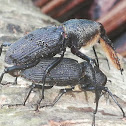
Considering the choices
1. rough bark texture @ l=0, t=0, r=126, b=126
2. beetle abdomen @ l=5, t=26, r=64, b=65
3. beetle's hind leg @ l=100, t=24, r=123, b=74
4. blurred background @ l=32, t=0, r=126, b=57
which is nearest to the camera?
rough bark texture @ l=0, t=0, r=126, b=126

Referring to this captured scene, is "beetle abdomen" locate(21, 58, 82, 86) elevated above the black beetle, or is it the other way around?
the black beetle

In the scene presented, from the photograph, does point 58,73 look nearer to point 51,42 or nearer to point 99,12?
point 51,42

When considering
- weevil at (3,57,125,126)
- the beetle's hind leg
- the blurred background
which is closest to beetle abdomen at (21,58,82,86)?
weevil at (3,57,125,126)

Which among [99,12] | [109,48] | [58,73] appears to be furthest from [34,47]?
[99,12]

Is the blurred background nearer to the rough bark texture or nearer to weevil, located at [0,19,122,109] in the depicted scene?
the rough bark texture

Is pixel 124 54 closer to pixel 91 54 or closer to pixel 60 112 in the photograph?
pixel 91 54

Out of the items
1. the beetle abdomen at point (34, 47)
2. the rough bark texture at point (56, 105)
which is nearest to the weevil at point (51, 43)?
the beetle abdomen at point (34, 47)

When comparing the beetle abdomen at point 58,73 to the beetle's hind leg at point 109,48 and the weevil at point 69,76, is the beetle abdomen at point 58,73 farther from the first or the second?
the beetle's hind leg at point 109,48

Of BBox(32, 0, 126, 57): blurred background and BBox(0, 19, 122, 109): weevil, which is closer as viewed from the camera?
BBox(0, 19, 122, 109): weevil
